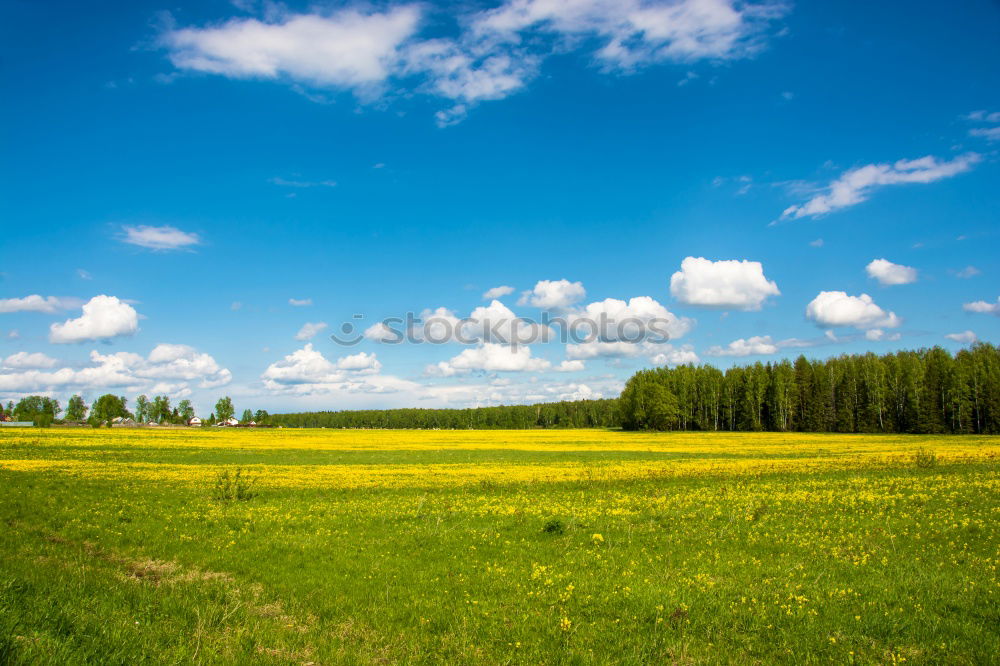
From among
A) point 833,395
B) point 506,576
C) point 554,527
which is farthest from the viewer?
point 833,395

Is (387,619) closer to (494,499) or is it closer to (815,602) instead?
(815,602)

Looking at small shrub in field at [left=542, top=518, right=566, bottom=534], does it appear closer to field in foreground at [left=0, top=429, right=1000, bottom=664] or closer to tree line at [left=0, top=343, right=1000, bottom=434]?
field in foreground at [left=0, top=429, right=1000, bottom=664]

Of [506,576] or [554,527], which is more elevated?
[554,527]

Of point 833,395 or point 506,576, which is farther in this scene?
point 833,395

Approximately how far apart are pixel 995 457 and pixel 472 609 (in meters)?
50.1

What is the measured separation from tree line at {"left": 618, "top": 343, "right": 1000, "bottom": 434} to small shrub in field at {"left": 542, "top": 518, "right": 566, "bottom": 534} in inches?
4728

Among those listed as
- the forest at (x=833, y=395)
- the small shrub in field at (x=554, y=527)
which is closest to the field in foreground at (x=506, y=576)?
the small shrub in field at (x=554, y=527)

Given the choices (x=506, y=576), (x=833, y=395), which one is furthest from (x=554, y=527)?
(x=833, y=395)

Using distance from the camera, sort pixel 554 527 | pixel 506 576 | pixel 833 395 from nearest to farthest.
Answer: pixel 506 576 → pixel 554 527 → pixel 833 395

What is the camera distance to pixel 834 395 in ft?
443

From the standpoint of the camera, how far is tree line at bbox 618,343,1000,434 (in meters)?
110

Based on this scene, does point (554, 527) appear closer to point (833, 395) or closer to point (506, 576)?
point (506, 576)

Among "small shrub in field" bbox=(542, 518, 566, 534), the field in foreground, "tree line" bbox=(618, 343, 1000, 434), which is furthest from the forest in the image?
"small shrub in field" bbox=(542, 518, 566, 534)

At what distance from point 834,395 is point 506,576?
144289 mm
